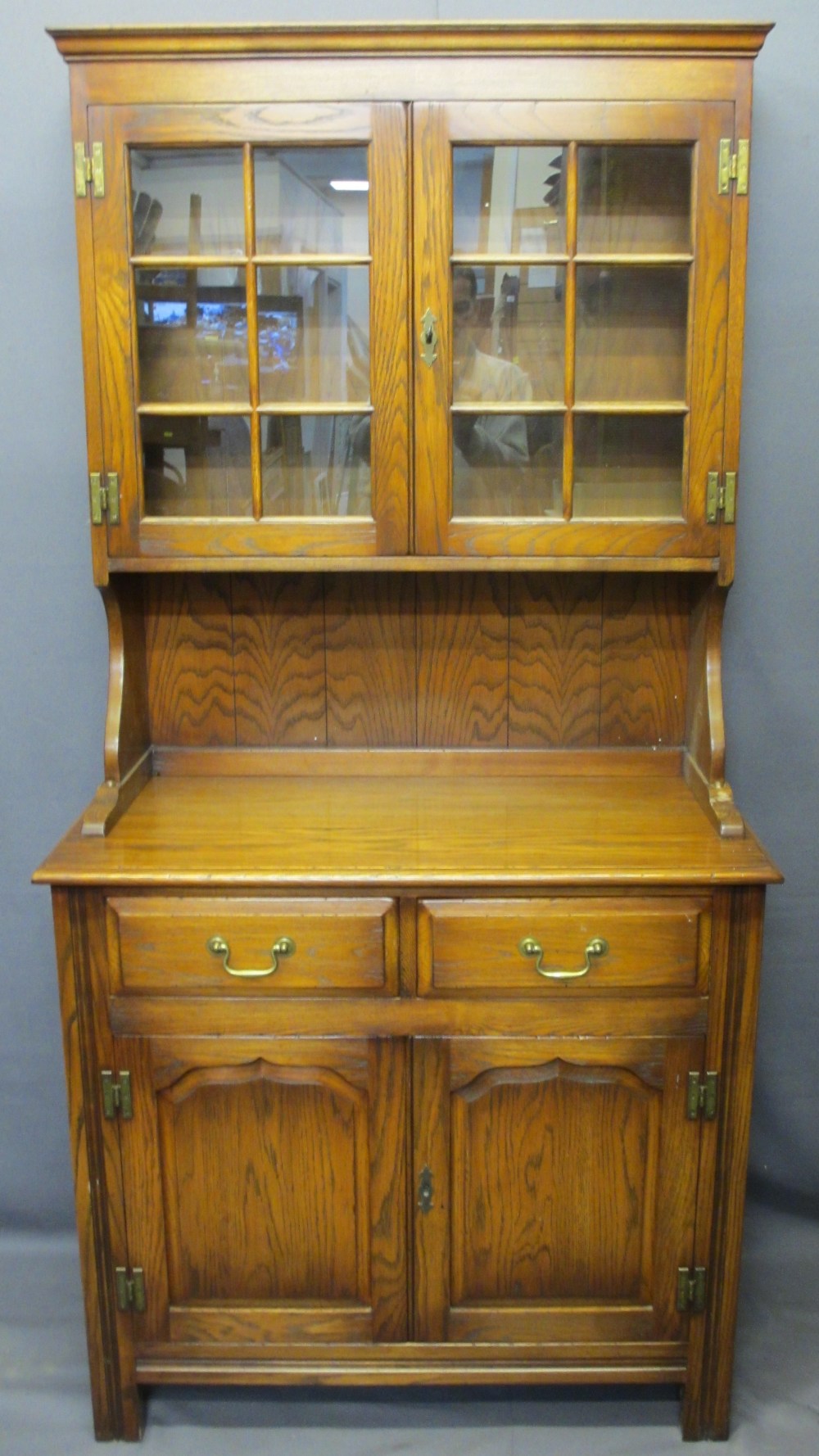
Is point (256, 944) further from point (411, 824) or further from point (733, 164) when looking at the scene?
point (733, 164)

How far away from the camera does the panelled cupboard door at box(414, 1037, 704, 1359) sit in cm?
178

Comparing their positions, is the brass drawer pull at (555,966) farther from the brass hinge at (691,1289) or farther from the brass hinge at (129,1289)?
the brass hinge at (129,1289)

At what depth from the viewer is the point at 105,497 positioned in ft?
5.95

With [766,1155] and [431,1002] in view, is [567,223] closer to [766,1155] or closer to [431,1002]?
[431,1002]

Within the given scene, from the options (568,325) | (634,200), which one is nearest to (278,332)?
(568,325)

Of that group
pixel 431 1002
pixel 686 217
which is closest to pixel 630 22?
pixel 686 217

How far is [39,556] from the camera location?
216cm

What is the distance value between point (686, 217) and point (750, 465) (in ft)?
1.53

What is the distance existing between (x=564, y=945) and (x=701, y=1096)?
0.96ft

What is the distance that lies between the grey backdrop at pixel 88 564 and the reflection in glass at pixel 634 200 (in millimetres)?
323

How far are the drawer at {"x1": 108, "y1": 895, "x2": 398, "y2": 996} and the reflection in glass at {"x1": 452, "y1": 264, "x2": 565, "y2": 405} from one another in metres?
0.73

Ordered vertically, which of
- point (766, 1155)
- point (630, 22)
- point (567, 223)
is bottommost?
point (766, 1155)

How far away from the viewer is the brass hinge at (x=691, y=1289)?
184cm

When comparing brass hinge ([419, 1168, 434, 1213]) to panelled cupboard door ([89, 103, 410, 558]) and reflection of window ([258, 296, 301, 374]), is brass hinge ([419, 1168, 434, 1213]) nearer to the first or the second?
panelled cupboard door ([89, 103, 410, 558])
